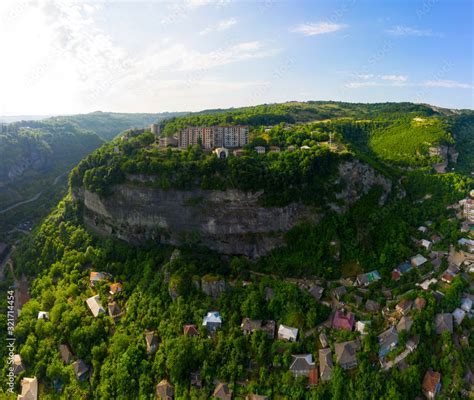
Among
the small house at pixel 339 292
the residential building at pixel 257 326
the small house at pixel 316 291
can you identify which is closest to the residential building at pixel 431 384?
the small house at pixel 339 292

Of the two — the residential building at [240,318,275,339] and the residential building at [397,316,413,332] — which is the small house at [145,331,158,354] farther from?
the residential building at [397,316,413,332]

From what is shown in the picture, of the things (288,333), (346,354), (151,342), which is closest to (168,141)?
(151,342)

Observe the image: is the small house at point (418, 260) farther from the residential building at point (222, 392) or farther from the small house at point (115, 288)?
the small house at point (115, 288)

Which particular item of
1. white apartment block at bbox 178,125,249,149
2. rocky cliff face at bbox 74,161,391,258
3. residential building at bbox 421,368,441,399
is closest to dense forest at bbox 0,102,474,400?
residential building at bbox 421,368,441,399

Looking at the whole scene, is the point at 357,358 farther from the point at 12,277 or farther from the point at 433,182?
the point at 12,277

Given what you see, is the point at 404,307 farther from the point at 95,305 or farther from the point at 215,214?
the point at 95,305

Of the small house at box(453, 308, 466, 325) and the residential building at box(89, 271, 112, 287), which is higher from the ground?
the small house at box(453, 308, 466, 325)
